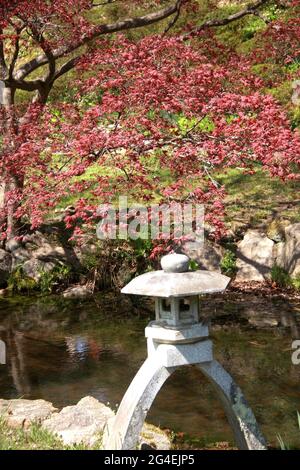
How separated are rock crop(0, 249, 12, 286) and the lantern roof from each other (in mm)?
8562

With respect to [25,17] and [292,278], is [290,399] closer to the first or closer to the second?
[292,278]

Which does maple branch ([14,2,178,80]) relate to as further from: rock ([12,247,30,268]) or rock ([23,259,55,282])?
rock ([23,259,55,282])

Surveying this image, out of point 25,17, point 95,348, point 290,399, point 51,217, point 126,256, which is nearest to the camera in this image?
point 290,399

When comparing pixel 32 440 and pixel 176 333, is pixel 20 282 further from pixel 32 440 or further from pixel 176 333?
pixel 176 333

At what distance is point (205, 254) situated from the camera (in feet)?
41.5

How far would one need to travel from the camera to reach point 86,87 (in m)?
10.7

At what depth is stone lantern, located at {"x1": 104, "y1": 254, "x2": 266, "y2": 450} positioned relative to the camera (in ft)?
15.7

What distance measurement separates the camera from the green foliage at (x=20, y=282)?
42.2 ft

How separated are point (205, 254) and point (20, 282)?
366 cm

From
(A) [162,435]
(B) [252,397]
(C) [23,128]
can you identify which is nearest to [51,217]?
(C) [23,128]
